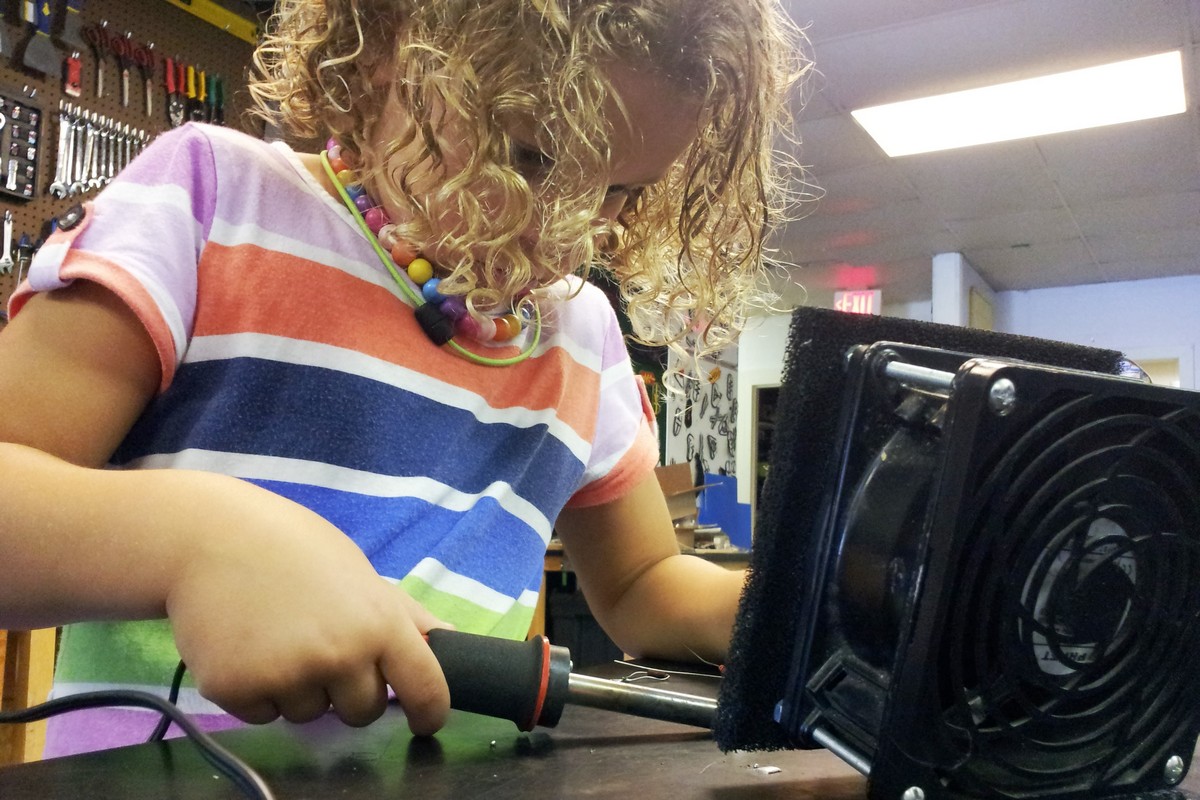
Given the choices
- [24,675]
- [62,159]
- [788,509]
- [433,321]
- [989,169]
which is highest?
[989,169]

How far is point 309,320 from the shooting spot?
Answer: 0.56 meters

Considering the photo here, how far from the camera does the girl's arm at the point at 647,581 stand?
647 mm

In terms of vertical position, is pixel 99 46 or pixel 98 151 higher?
pixel 99 46

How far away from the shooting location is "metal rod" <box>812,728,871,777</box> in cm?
31

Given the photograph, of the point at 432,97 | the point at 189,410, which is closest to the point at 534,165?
the point at 432,97

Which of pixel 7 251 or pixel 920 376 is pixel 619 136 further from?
pixel 7 251

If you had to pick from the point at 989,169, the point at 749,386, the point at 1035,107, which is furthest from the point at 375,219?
the point at 749,386

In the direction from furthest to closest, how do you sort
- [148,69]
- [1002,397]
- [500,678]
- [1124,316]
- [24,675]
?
[1124,316] → [148,69] → [24,675] → [500,678] → [1002,397]

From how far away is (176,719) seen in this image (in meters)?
0.35

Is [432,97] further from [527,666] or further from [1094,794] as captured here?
[1094,794]

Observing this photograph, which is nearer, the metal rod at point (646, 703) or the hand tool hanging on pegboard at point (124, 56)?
the metal rod at point (646, 703)

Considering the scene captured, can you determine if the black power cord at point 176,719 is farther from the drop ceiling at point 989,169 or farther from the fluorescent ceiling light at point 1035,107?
the fluorescent ceiling light at point 1035,107

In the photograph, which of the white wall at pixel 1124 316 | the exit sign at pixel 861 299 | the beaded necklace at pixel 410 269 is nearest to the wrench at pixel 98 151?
the beaded necklace at pixel 410 269

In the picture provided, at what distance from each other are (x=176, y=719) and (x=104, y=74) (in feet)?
5.57
